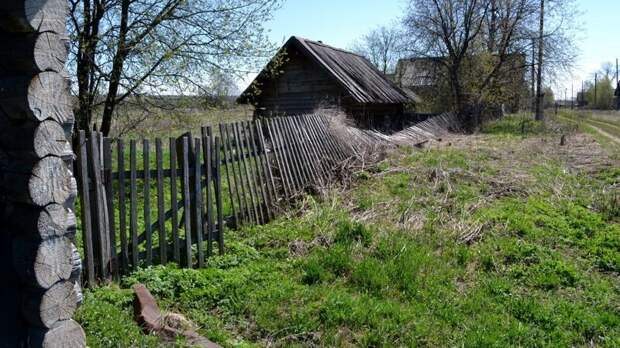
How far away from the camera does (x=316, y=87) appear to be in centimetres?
1630

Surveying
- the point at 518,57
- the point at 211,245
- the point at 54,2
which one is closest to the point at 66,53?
the point at 54,2

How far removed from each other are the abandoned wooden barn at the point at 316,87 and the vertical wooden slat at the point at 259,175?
782 centimetres

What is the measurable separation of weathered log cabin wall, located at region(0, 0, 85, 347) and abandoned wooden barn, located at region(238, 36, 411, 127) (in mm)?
11732

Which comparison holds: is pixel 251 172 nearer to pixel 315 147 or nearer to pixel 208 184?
pixel 208 184

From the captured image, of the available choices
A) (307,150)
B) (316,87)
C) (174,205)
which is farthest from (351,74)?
(174,205)

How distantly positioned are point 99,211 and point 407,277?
299 centimetres

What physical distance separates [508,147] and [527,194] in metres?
6.84

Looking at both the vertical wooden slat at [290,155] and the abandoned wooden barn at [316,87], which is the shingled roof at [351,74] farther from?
the vertical wooden slat at [290,155]

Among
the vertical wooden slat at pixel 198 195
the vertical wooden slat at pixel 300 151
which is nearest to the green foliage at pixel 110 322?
the vertical wooden slat at pixel 198 195

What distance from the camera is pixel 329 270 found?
4945mm

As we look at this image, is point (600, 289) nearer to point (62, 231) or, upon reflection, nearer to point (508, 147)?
point (62, 231)

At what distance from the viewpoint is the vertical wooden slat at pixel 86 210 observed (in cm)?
399

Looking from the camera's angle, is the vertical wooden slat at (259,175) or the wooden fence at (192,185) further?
the vertical wooden slat at (259,175)

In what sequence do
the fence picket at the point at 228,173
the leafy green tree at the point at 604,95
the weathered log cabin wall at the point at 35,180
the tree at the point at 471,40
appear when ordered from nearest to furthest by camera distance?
the weathered log cabin wall at the point at 35,180 → the fence picket at the point at 228,173 → the tree at the point at 471,40 → the leafy green tree at the point at 604,95
